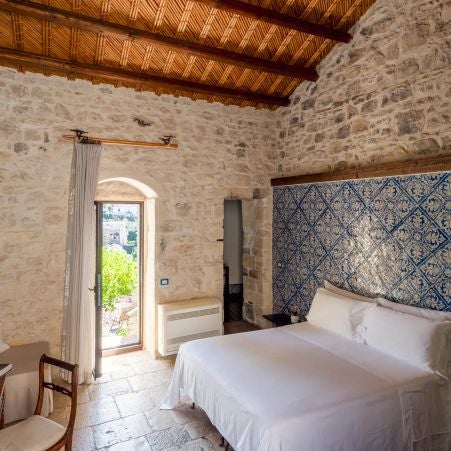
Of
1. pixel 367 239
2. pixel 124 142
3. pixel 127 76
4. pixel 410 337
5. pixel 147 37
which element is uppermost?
pixel 147 37

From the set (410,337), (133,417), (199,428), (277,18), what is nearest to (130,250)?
(133,417)

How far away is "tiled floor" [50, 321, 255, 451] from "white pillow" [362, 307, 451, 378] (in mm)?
1660

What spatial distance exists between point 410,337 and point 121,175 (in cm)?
343

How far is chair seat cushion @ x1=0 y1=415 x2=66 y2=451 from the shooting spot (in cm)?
211

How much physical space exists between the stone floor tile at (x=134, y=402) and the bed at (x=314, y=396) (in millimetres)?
228

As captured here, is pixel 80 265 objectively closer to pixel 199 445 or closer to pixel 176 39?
pixel 199 445

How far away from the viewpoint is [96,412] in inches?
127

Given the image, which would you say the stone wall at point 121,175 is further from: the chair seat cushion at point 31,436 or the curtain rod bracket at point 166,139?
the chair seat cushion at point 31,436

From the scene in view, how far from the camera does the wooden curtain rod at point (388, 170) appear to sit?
117 inches

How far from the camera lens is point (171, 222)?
454cm

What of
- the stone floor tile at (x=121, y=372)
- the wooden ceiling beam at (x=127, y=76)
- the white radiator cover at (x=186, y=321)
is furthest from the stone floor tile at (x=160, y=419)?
the wooden ceiling beam at (x=127, y=76)

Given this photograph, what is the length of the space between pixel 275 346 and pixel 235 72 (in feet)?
10.8

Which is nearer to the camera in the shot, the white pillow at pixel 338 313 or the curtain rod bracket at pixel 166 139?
the white pillow at pixel 338 313

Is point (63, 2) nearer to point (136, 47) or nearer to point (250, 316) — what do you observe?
point (136, 47)
